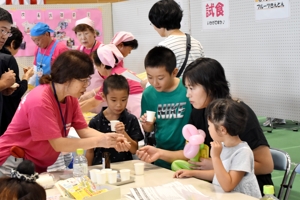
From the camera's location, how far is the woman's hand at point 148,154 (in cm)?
296

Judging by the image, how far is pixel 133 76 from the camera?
4.15 meters

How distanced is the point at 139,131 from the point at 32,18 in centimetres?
456

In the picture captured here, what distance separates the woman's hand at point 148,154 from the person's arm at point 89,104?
1.51 metres

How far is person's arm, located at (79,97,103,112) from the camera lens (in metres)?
4.41

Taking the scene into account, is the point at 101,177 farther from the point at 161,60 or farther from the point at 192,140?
the point at 161,60

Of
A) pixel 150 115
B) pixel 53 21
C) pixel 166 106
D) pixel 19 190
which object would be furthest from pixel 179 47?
pixel 53 21

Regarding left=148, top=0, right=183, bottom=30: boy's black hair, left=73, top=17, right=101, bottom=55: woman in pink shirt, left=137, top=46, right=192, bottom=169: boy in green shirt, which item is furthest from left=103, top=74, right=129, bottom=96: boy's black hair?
left=73, top=17, right=101, bottom=55: woman in pink shirt

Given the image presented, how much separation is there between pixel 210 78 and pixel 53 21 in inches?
204

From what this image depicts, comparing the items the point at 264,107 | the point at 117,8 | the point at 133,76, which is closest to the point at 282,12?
the point at 264,107

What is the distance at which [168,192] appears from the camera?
7.83 ft

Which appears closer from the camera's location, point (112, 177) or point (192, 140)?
point (112, 177)

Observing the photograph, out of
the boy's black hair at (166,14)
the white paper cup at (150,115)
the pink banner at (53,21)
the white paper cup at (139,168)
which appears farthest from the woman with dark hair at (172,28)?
the pink banner at (53,21)

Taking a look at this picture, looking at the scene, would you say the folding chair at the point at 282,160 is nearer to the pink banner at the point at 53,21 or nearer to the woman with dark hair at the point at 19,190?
the woman with dark hair at the point at 19,190

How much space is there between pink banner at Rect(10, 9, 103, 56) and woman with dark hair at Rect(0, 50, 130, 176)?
476 centimetres
